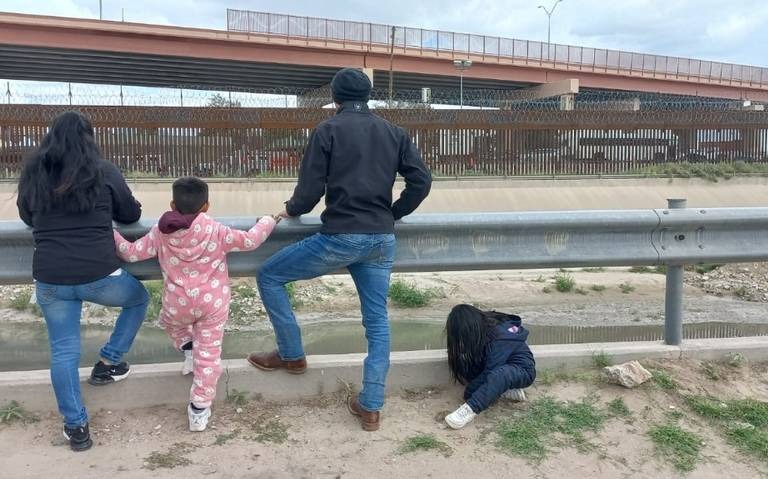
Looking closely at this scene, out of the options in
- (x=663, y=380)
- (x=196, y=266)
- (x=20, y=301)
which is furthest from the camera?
(x=20, y=301)

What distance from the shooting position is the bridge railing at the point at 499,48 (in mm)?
41125

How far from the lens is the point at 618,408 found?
371 centimetres

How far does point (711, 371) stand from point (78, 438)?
3566 millimetres

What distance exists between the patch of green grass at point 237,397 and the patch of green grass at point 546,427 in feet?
4.61

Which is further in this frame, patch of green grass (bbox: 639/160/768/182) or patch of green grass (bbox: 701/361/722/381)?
patch of green grass (bbox: 639/160/768/182)

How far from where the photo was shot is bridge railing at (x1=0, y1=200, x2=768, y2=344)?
4.06 m

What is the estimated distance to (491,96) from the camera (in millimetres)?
55781

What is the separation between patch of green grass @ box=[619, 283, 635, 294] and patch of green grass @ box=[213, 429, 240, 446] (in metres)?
6.79

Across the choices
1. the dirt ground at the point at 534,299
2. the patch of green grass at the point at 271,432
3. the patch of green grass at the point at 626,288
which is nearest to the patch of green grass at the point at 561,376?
the patch of green grass at the point at 271,432

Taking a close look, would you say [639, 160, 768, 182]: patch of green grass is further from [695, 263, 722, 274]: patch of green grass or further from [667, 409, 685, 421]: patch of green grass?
[667, 409, 685, 421]: patch of green grass

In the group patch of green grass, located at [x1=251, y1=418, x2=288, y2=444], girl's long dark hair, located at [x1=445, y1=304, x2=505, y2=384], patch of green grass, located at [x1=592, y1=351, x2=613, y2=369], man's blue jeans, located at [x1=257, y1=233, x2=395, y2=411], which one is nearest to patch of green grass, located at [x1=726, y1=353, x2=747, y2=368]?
patch of green grass, located at [x1=592, y1=351, x2=613, y2=369]

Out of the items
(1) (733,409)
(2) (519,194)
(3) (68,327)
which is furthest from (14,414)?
(2) (519,194)

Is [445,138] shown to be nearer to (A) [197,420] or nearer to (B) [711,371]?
(B) [711,371]

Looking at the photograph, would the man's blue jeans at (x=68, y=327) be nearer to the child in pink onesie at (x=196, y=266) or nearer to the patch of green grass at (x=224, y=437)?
the child in pink onesie at (x=196, y=266)
